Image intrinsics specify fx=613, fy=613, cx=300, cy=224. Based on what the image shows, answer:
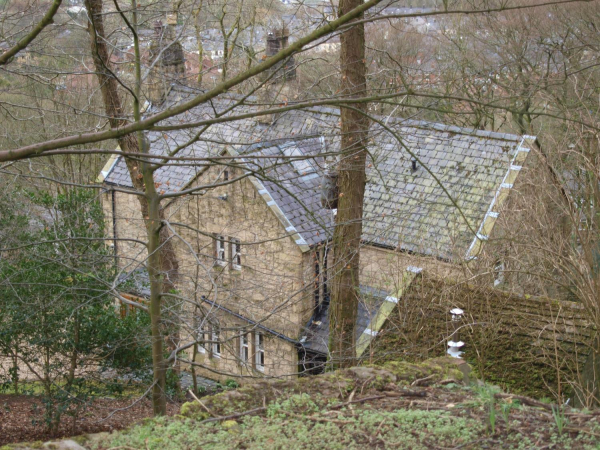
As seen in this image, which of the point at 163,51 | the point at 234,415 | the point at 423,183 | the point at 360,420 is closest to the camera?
the point at 360,420

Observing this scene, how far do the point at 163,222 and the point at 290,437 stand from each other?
398 centimetres

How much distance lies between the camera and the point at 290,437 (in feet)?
12.3

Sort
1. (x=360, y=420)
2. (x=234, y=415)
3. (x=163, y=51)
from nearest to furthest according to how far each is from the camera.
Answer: (x=360, y=420) < (x=234, y=415) < (x=163, y=51)

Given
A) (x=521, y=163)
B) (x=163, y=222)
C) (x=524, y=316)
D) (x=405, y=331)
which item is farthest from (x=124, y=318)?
(x=521, y=163)

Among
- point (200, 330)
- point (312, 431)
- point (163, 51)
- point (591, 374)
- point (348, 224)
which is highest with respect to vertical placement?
point (163, 51)

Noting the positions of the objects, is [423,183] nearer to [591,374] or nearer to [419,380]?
[591,374]

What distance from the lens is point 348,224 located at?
943 cm

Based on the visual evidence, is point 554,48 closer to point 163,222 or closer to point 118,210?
point 118,210

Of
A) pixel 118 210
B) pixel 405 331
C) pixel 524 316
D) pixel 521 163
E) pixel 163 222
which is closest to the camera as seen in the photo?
pixel 163 222

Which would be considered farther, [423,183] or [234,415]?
[423,183]

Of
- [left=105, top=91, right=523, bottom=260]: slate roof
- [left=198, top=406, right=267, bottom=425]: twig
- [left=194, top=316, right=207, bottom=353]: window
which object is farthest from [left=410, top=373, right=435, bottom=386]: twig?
[left=105, top=91, right=523, bottom=260]: slate roof

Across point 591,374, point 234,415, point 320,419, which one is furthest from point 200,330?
point 591,374

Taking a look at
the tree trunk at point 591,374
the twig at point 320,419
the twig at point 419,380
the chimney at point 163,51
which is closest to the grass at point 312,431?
the twig at point 320,419

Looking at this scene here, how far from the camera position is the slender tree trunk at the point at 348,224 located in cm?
891
